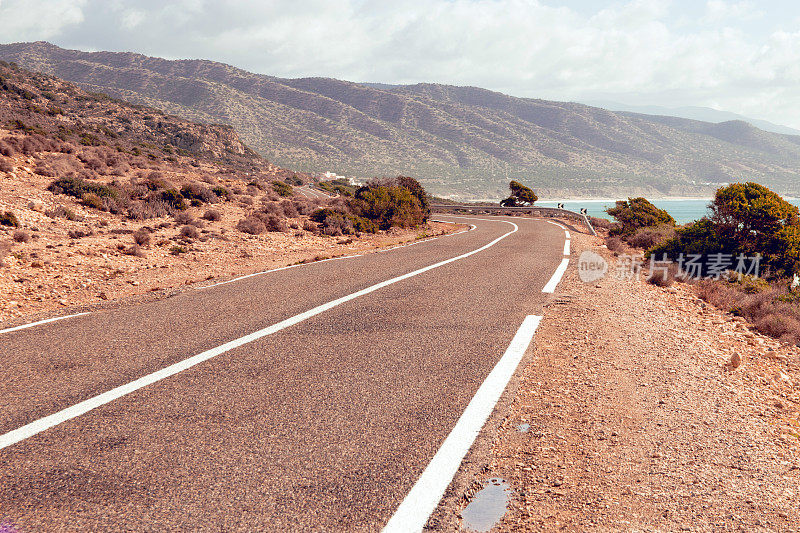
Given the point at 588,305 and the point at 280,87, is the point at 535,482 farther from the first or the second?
the point at 280,87

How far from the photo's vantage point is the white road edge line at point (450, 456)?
2.61 m

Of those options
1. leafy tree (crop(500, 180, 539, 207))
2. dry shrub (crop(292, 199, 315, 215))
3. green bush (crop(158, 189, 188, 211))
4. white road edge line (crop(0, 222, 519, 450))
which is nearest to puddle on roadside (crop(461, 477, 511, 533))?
white road edge line (crop(0, 222, 519, 450))

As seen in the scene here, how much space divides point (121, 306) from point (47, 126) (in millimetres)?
35194

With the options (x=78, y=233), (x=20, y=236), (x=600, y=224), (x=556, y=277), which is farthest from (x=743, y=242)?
(x=20, y=236)

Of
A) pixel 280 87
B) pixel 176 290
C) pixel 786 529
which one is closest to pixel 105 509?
pixel 786 529

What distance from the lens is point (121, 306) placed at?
7613 millimetres

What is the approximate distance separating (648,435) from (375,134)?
154980 millimetres

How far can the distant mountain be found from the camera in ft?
407

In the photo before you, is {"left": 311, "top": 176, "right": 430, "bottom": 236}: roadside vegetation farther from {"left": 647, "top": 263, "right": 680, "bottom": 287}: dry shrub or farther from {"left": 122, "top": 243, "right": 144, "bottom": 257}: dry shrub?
{"left": 647, "top": 263, "right": 680, "bottom": 287}: dry shrub

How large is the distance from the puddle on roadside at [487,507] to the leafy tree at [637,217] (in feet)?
73.1

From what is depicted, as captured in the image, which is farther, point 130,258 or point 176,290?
point 130,258

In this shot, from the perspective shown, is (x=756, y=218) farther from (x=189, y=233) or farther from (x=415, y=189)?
(x=415, y=189)

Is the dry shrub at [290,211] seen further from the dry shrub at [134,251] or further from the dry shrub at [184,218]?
the dry shrub at [134,251]

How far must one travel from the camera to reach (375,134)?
15262 centimetres
